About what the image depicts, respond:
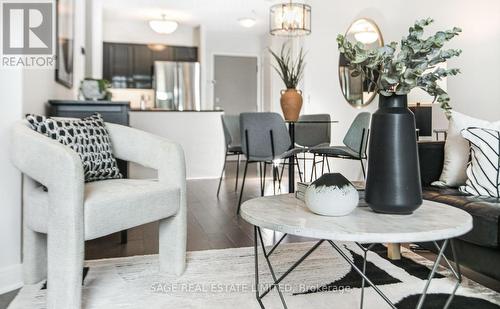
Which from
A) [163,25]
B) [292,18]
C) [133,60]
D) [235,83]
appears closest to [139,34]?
[133,60]

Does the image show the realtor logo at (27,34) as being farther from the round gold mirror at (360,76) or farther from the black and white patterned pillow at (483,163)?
the round gold mirror at (360,76)

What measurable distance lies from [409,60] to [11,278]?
6.61 feet

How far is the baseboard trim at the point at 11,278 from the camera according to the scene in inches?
78.0

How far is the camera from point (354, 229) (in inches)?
47.1

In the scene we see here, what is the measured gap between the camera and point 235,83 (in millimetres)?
9648

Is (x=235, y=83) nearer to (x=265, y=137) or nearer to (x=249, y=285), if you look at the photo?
(x=265, y=137)

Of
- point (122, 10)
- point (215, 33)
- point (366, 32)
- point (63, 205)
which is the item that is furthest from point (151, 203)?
point (215, 33)

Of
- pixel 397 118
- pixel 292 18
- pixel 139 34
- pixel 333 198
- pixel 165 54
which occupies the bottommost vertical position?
pixel 333 198

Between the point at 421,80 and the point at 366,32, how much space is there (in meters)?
3.90

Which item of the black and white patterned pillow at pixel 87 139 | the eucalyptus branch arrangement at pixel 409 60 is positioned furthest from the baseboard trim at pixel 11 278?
the eucalyptus branch arrangement at pixel 409 60

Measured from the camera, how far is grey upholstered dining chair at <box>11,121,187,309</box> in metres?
1.63

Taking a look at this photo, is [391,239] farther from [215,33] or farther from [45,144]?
[215,33]

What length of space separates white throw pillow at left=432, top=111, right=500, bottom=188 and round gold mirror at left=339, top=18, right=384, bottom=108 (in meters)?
2.24

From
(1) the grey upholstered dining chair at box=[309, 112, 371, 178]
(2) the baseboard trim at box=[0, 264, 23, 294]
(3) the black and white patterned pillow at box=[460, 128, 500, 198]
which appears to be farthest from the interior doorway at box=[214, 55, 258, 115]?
(2) the baseboard trim at box=[0, 264, 23, 294]
